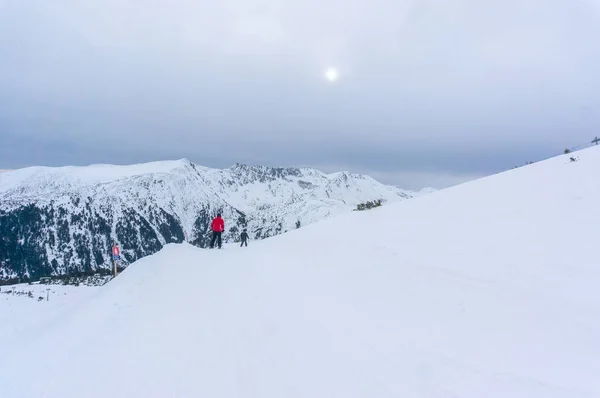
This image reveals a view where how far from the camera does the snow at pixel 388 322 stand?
5.43 m

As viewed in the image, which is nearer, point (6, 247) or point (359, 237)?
point (359, 237)

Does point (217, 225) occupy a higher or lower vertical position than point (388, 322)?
higher

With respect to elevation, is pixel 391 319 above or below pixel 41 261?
above

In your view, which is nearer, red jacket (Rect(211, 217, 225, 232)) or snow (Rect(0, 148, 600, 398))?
snow (Rect(0, 148, 600, 398))

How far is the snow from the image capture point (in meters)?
5.43

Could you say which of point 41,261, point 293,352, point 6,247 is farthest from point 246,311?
point 6,247

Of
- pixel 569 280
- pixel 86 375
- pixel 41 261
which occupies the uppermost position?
pixel 569 280

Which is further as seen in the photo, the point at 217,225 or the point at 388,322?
the point at 217,225

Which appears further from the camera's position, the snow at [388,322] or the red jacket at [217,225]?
the red jacket at [217,225]

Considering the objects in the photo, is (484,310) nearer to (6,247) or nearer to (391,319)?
(391,319)

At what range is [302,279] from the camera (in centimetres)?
1253

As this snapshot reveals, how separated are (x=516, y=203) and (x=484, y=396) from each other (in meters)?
8.66

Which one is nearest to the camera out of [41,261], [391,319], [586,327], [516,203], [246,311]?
[586,327]

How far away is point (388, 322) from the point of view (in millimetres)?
7648
